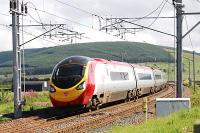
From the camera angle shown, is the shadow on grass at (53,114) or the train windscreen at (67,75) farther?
the shadow on grass at (53,114)

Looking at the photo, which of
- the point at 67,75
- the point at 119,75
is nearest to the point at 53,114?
the point at 67,75

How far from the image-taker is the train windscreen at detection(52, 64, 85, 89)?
2553 cm

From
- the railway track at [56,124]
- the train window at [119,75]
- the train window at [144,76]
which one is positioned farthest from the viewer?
the train window at [144,76]

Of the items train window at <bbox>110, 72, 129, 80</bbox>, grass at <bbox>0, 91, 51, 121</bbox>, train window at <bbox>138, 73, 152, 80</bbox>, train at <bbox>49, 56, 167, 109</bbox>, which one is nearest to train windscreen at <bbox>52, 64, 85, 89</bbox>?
train at <bbox>49, 56, 167, 109</bbox>

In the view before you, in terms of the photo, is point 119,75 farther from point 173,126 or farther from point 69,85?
point 173,126

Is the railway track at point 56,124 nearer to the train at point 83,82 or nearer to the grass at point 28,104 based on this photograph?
the train at point 83,82

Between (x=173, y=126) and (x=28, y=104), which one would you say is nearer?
(x=173, y=126)

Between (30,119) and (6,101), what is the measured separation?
1555 cm

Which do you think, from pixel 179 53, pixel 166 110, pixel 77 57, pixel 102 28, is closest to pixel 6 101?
pixel 102 28

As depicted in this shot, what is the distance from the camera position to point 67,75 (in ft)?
84.7

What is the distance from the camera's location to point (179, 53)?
2650 cm

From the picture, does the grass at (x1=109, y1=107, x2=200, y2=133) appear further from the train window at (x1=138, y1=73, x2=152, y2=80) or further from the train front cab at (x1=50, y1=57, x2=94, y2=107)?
the train window at (x1=138, y1=73, x2=152, y2=80)

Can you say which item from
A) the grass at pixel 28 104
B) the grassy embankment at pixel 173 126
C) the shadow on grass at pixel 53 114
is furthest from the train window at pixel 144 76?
the grassy embankment at pixel 173 126

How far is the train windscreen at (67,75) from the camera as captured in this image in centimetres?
2553
